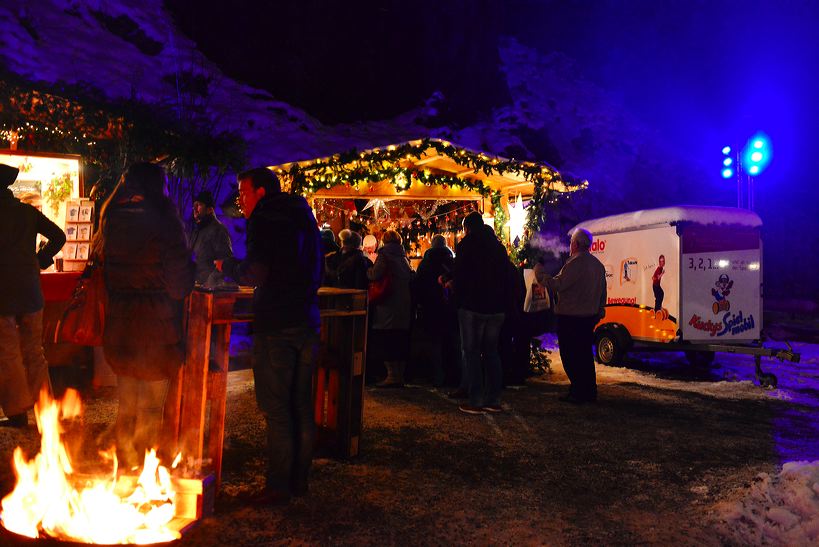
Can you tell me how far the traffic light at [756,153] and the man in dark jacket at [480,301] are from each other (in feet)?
38.6

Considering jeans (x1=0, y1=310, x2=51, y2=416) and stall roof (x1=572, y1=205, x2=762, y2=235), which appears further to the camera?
stall roof (x1=572, y1=205, x2=762, y2=235)

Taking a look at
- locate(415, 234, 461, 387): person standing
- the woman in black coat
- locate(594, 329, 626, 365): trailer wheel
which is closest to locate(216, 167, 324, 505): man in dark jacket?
the woman in black coat

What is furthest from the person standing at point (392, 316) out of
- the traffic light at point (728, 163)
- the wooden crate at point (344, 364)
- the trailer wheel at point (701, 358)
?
the traffic light at point (728, 163)

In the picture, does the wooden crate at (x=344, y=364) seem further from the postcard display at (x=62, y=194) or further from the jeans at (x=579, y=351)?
the postcard display at (x=62, y=194)

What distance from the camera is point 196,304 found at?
3500 mm

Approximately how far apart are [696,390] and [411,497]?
Answer: 18.2 feet

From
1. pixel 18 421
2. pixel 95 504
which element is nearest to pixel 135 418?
pixel 95 504

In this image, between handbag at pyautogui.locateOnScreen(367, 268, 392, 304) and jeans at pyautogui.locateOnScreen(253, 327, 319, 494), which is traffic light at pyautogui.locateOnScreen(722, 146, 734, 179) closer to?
handbag at pyautogui.locateOnScreen(367, 268, 392, 304)

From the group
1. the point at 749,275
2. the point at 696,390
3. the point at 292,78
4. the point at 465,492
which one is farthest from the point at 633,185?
the point at 465,492

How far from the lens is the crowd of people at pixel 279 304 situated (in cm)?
318

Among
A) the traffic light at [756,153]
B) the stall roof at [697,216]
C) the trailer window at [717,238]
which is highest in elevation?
the traffic light at [756,153]

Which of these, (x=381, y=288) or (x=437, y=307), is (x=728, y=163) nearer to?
(x=437, y=307)

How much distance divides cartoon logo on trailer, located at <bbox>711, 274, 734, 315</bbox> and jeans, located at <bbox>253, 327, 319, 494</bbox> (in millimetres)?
8123

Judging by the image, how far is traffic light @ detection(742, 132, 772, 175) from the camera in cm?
1478
